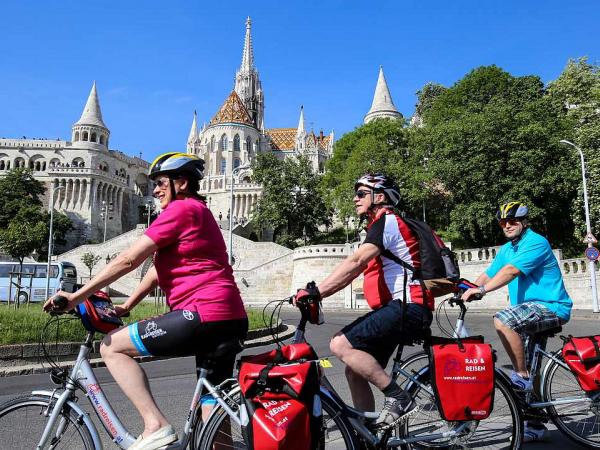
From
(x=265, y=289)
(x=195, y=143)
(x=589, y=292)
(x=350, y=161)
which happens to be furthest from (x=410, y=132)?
(x=195, y=143)

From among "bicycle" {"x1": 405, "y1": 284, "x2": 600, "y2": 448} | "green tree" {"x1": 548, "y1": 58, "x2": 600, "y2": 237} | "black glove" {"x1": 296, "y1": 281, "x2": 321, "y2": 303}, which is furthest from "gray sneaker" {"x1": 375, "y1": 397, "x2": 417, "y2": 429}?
"green tree" {"x1": 548, "y1": 58, "x2": 600, "y2": 237}

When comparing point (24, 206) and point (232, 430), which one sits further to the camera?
point (24, 206)

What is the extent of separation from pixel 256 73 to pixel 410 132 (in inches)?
2706

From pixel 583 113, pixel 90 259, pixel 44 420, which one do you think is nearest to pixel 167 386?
pixel 44 420

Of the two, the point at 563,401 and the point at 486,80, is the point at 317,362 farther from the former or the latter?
the point at 486,80

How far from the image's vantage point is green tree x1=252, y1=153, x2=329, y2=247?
54.3 meters

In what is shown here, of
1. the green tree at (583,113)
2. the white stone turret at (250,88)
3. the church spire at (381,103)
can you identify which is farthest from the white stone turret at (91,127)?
the green tree at (583,113)

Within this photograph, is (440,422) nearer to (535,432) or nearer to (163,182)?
(535,432)

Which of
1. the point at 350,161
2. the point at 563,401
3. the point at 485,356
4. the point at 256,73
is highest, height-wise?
the point at 256,73

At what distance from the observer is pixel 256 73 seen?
10550 cm

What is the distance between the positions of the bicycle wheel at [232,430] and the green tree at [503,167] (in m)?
28.5

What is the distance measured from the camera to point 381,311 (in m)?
3.54

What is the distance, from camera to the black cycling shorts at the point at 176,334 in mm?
3012

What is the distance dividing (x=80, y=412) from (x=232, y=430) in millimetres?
896
